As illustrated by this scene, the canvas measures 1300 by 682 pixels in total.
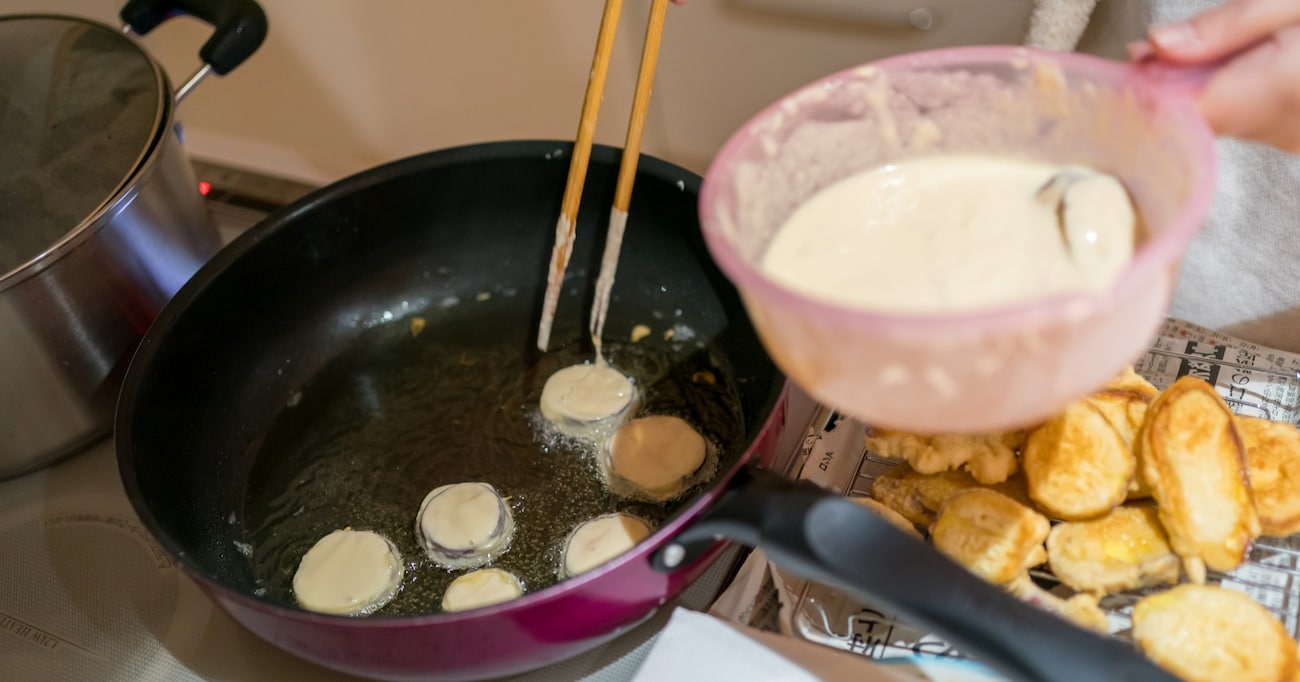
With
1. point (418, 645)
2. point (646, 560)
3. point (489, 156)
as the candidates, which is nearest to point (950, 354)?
Result: point (646, 560)

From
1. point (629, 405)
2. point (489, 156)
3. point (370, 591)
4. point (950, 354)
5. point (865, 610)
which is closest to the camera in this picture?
point (950, 354)

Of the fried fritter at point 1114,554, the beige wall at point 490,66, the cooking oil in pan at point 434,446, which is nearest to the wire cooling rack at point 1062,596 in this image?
the fried fritter at point 1114,554

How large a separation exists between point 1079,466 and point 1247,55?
0.27m

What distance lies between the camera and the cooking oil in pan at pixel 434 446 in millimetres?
822

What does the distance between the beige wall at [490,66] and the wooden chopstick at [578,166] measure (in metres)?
0.24

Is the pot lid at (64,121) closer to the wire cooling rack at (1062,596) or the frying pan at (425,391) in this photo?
the frying pan at (425,391)

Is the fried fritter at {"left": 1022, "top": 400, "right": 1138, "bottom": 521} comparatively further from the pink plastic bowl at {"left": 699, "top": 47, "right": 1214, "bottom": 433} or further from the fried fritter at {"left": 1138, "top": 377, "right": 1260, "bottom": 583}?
the pink plastic bowl at {"left": 699, "top": 47, "right": 1214, "bottom": 433}

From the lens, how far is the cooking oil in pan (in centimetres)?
82

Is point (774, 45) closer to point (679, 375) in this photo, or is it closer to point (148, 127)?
point (679, 375)

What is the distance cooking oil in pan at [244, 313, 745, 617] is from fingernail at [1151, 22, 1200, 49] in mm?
481

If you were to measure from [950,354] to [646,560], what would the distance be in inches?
11.5

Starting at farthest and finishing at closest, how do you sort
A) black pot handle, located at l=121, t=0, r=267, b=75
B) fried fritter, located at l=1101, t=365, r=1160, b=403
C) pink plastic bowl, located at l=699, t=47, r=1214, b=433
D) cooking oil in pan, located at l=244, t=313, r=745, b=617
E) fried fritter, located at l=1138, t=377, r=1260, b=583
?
black pot handle, located at l=121, t=0, r=267, b=75 < cooking oil in pan, located at l=244, t=313, r=745, b=617 < fried fritter, located at l=1101, t=365, r=1160, b=403 < fried fritter, located at l=1138, t=377, r=1260, b=583 < pink plastic bowl, located at l=699, t=47, r=1214, b=433

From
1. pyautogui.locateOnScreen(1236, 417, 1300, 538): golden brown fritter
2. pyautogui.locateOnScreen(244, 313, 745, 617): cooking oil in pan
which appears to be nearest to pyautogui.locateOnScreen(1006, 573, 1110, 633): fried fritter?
pyautogui.locateOnScreen(1236, 417, 1300, 538): golden brown fritter

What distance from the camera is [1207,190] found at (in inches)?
16.4
